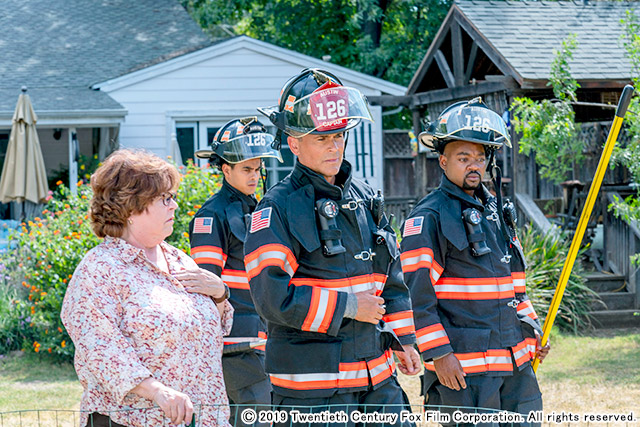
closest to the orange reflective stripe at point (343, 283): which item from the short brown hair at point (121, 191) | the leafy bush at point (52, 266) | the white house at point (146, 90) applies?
the short brown hair at point (121, 191)

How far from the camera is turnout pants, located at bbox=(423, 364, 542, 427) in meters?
4.42

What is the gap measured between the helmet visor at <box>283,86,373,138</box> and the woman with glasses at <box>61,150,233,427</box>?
62 centimetres

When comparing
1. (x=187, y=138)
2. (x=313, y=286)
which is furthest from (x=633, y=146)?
(x=187, y=138)

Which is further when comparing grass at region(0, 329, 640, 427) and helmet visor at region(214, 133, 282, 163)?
grass at region(0, 329, 640, 427)

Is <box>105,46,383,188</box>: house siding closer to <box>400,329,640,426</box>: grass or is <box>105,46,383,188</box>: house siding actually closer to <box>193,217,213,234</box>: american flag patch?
<box>400,329,640,426</box>: grass

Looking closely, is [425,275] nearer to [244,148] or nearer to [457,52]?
[244,148]

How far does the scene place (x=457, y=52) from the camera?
14.6m

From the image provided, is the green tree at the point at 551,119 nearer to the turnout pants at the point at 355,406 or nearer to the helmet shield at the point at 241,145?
the helmet shield at the point at 241,145

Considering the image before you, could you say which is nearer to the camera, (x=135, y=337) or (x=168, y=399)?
(x=168, y=399)

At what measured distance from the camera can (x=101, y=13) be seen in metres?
19.0

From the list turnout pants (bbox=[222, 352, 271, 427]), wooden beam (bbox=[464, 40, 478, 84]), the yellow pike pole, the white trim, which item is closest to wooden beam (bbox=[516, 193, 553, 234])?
wooden beam (bbox=[464, 40, 478, 84])

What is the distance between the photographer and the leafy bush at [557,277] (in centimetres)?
1087

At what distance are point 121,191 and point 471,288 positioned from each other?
6.40 feet

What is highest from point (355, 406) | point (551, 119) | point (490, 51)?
point (490, 51)
